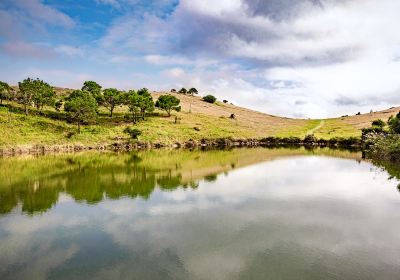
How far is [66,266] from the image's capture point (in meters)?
22.8

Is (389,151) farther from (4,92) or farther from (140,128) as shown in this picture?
(4,92)

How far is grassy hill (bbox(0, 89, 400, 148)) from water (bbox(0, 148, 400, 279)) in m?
43.0

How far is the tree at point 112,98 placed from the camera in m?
133

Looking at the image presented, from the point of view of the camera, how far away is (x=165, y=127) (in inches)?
5069

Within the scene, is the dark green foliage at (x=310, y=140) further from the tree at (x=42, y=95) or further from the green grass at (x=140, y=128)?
the tree at (x=42, y=95)

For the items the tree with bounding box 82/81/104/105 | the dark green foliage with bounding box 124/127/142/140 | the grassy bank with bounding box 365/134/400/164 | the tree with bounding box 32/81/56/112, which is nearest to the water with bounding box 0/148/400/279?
the grassy bank with bounding box 365/134/400/164

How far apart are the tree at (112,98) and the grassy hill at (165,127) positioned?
453cm

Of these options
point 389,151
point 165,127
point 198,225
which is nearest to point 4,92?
point 165,127

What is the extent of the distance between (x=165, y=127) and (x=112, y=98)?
2286 centimetres

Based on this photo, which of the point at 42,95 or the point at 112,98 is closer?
the point at 42,95

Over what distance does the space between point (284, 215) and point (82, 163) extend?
159 feet

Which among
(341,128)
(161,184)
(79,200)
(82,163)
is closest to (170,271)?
(79,200)

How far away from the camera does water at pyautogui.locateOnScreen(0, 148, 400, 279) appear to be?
2228cm

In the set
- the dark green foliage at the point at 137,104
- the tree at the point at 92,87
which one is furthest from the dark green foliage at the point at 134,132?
the tree at the point at 92,87
